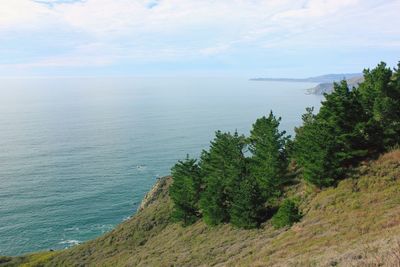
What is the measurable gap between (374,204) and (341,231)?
238 inches

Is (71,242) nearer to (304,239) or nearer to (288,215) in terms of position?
(288,215)

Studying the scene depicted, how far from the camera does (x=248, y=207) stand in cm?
3688

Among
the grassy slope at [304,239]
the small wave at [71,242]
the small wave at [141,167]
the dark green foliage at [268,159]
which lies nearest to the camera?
the grassy slope at [304,239]

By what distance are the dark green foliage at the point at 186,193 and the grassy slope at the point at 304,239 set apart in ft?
6.55

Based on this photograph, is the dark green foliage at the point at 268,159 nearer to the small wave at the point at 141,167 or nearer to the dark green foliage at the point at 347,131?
the dark green foliage at the point at 347,131

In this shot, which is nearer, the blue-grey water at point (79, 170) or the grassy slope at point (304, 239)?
the grassy slope at point (304, 239)

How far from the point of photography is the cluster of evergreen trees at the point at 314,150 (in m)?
35.9

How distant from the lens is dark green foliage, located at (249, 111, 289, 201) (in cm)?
4094

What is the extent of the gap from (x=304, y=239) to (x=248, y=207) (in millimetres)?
12133

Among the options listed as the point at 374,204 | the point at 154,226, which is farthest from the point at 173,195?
the point at 374,204

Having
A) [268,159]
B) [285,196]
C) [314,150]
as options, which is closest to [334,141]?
[314,150]

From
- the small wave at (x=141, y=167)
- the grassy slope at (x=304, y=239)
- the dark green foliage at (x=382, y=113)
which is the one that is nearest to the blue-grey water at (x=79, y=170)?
the small wave at (x=141, y=167)

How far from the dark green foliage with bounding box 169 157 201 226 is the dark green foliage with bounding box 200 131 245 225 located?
5.62 ft

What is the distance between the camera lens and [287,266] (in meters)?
16.9
